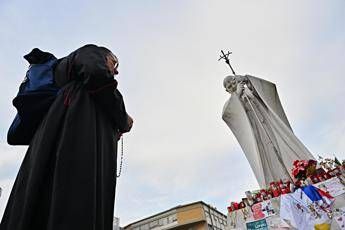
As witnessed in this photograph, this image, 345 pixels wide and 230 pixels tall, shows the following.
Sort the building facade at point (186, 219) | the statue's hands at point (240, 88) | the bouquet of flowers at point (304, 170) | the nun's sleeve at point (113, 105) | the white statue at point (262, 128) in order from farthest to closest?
the building facade at point (186, 219), the statue's hands at point (240, 88), the white statue at point (262, 128), the bouquet of flowers at point (304, 170), the nun's sleeve at point (113, 105)

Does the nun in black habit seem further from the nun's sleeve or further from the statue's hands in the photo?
the statue's hands

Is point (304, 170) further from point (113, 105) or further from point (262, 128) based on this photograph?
point (113, 105)

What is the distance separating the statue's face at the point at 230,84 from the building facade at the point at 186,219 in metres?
15.2

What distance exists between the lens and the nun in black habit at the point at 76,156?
0.96 m

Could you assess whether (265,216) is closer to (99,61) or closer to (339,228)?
(339,228)

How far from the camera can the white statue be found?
5.07 m

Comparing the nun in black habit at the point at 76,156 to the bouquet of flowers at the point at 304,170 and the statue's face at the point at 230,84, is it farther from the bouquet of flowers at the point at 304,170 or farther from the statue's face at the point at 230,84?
the statue's face at the point at 230,84

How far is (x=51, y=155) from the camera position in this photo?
1.11 meters

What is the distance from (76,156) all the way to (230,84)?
5.94 meters

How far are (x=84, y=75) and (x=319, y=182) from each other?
3.06 meters

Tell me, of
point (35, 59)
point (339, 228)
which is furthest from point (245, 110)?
point (35, 59)

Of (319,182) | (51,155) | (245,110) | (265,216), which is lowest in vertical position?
(51,155)

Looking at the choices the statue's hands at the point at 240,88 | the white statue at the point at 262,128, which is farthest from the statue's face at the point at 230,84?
the statue's hands at the point at 240,88

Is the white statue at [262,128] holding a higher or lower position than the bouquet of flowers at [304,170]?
higher
